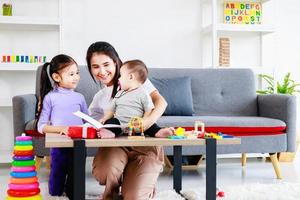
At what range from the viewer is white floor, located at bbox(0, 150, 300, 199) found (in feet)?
9.74

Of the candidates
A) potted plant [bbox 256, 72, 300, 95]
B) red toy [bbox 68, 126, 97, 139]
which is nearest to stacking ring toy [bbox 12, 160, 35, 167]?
red toy [bbox 68, 126, 97, 139]

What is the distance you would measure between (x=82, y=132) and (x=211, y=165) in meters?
0.52

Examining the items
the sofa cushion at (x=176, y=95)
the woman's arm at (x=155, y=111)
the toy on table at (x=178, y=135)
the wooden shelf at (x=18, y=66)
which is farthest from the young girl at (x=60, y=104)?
the wooden shelf at (x=18, y=66)

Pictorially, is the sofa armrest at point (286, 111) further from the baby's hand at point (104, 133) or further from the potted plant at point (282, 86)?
the baby's hand at point (104, 133)

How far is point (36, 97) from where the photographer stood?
3355mm

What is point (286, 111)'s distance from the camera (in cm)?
333

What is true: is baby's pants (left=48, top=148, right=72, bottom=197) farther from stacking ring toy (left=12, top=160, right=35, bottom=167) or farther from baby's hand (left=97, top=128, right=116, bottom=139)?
baby's hand (left=97, top=128, right=116, bottom=139)

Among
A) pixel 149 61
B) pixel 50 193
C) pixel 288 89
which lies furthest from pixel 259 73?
pixel 50 193

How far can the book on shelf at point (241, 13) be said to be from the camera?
451cm

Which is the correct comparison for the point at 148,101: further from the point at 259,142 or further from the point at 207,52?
the point at 207,52

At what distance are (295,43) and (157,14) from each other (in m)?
1.39

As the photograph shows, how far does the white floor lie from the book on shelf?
4.31ft

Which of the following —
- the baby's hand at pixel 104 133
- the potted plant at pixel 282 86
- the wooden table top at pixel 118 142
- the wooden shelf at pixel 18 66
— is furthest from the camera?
the potted plant at pixel 282 86

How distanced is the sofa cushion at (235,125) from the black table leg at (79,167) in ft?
4.41
